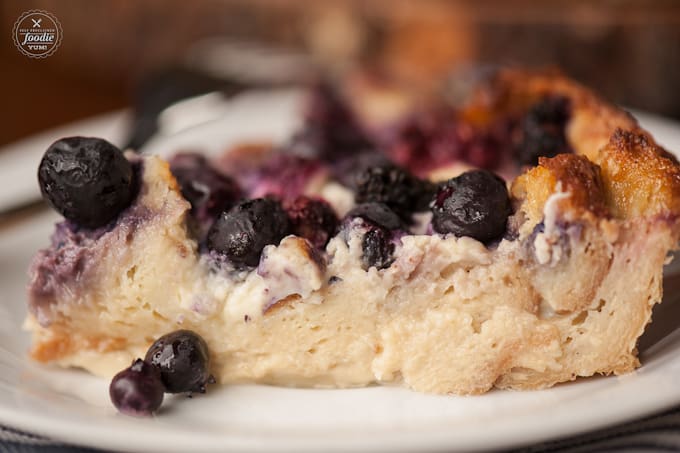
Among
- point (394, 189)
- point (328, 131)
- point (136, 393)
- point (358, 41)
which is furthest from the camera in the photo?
point (358, 41)

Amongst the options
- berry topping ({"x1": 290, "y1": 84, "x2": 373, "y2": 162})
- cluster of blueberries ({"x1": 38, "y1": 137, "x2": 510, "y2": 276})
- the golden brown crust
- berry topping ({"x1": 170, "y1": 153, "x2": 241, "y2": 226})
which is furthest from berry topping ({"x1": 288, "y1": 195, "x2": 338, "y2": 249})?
berry topping ({"x1": 290, "y1": 84, "x2": 373, "y2": 162})

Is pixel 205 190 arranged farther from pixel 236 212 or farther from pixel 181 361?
pixel 181 361

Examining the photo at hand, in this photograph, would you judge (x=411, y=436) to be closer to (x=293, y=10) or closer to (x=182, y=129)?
(x=182, y=129)

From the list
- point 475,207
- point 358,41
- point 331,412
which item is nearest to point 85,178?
point 331,412

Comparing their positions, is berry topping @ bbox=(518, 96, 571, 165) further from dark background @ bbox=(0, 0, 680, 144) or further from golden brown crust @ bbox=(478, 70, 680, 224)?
dark background @ bbox=(0, 0, 680, 144)

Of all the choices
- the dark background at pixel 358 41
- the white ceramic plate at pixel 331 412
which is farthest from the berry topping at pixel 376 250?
the dark background at pixel 358 41

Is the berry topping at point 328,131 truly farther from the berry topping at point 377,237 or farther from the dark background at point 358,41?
the berry topping at point 377,237

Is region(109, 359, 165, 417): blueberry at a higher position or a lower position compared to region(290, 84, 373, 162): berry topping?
lower
